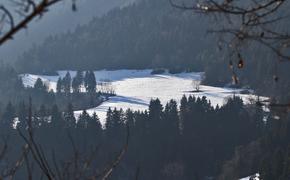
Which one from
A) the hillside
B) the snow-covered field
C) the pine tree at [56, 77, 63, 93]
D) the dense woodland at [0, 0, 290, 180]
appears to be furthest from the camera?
the hillside

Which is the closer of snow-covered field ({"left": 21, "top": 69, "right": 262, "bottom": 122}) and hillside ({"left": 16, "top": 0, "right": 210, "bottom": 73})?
snow-covered field ({"left": 21, "top": 69, "right": 262, "bottom": 122})

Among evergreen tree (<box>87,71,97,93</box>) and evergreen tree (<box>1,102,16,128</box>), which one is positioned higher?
evergreen tree (<box>87,71,97,93</box>)

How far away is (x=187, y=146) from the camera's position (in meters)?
67.1

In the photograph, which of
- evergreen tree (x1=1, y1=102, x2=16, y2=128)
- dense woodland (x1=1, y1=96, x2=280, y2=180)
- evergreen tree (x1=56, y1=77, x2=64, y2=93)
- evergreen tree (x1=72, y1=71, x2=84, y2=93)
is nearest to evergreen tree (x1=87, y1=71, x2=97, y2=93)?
evergreen tree (x1=72, y1=71, x2=84, y2=93)

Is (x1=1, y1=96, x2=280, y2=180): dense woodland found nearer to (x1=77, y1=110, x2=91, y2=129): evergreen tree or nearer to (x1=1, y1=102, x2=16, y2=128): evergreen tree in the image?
(x1=77, y1=110, x2=91, y2=129): evergreen tree

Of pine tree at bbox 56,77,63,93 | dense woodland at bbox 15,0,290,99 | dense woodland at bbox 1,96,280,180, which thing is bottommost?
dense woodland at bbox 1,96,280,180

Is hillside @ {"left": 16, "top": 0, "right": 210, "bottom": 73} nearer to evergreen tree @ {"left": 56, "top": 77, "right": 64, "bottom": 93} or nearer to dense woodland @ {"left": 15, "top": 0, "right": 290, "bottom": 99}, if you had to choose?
dense woodland @ {"left": 15, "top": 0, "right": 290, "bottom": 99}

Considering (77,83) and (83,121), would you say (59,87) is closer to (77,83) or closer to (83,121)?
(77,83)

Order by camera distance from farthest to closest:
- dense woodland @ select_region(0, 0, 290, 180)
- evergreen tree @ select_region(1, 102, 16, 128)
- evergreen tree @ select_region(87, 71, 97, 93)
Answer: evergreen tree @ select_region(87, 71, 97, 93), evergreen tree @ select_region(1, 102, 16, 128), dense woodland @ select_region(0, 0, 290, 180)

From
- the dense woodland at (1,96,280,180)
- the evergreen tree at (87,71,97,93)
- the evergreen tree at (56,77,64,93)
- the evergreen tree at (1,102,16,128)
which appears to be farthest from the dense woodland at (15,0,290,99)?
the evergreen tree at (1,102,16,128)

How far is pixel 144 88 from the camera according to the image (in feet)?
427

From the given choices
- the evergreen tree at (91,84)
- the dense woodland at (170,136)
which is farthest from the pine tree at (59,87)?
the dense woodland at (170,136)

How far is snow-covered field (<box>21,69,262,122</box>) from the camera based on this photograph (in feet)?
353

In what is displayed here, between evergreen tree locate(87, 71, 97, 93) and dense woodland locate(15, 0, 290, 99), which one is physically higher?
dense woodland locate(15, 0, 290, 99)
